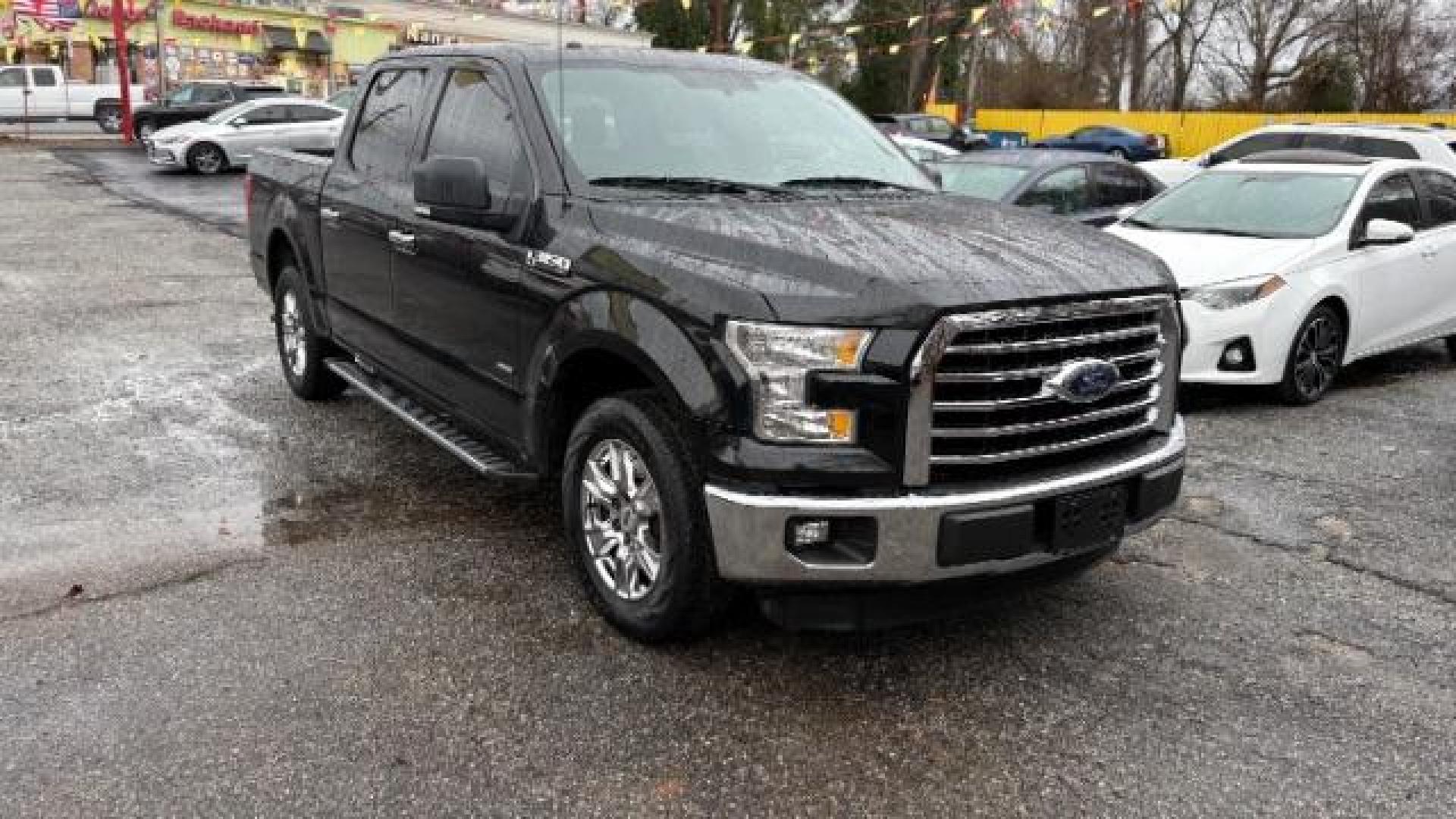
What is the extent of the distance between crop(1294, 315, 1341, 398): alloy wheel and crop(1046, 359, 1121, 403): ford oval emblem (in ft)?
14.0

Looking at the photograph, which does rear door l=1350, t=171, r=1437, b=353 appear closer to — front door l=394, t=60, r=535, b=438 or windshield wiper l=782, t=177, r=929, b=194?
windshield wiper l=782, t=177, r=929, b=194

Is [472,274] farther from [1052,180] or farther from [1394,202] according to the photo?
[1052,180]

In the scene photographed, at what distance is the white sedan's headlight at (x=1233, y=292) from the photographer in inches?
271

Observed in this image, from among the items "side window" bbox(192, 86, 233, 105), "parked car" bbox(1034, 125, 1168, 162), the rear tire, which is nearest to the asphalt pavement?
"side window" bbox(192, 86, 233, 105)

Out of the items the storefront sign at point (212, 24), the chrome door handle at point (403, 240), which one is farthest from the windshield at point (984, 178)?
the storefront sign at point (212, 24)

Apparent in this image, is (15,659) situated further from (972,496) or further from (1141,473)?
(1141,473)

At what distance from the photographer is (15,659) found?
3660mm

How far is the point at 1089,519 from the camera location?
11.3ft

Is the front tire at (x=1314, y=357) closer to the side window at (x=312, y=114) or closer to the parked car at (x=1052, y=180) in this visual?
the parked car at (x=1052, y=180)

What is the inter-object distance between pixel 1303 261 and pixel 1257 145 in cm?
1005

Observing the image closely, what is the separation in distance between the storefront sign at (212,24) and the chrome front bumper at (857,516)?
45.2 m

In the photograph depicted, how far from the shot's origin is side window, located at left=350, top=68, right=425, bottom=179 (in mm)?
5168

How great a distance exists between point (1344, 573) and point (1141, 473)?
5.17ft

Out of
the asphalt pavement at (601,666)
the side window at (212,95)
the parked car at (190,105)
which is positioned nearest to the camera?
the asphalt pavement at (601,666)
